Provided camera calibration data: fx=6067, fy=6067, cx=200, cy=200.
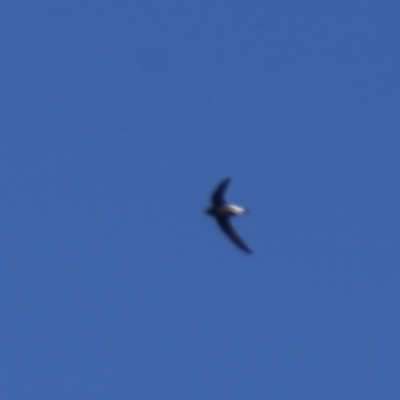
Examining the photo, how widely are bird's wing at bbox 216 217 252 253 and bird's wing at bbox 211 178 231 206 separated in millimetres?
596

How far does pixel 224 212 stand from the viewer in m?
167

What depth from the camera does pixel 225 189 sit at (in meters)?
167

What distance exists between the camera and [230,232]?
168 m

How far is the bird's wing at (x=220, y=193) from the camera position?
166625 mm

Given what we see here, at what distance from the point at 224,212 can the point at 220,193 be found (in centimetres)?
73

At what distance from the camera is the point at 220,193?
166875 mm

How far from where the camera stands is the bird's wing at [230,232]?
168 metres

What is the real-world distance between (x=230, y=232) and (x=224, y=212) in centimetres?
95

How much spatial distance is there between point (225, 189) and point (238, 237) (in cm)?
195

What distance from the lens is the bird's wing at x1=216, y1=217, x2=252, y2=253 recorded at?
168 metres

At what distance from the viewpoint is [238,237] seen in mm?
168125

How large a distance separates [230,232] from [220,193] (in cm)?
168
